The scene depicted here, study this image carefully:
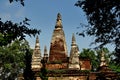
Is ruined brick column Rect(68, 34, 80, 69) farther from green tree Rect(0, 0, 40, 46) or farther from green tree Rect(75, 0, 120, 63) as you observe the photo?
green tree Rect(0, 0, 40, 46)

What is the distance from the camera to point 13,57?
4581 cm

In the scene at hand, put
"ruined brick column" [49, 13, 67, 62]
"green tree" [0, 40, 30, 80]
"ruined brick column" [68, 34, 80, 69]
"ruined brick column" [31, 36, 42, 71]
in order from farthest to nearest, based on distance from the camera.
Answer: "green tree" [0, 40, 30, 80] → "ruined brick column" [49, 13, 67, 62] → "ruined brick column" [31, 36, 42, 71] → "ruined brick column" [68, 34, 80, 69]

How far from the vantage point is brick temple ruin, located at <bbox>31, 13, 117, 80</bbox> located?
19562 millimetres

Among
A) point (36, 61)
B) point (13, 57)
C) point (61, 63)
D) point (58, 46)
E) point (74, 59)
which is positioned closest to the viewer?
point (74, 59)

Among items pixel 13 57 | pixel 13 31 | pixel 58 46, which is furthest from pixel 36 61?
pixel 13 57

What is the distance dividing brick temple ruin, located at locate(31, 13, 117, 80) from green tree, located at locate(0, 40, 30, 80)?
2462cm

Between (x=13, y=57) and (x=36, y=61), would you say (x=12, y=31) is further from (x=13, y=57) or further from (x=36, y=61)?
(x=13, y=57)

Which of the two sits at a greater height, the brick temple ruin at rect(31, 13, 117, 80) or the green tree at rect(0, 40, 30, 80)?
the green tree at rect(0, 40, 30, 80)

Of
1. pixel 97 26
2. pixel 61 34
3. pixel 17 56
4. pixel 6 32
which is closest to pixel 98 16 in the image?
pixel 97 26

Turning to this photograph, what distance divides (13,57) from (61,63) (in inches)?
1050

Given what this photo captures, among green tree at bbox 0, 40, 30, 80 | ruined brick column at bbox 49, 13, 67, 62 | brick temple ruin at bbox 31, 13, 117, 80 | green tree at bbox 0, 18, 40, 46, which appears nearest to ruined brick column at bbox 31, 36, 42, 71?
brick temple ruin at bbox 31, 13, 117, 80

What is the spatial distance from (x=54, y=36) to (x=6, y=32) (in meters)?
10.8

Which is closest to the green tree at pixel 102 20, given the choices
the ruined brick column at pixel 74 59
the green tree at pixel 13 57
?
the ruined brick column at pixel 74 59

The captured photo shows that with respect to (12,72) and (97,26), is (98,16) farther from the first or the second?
(12,72)
